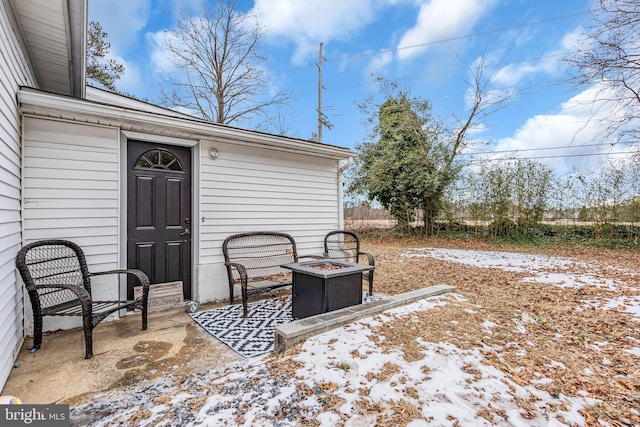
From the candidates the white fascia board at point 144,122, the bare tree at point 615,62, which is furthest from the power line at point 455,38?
the white fascia board at point 144,122

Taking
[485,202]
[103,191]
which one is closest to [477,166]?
[485,202]

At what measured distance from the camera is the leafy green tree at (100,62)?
359 inches

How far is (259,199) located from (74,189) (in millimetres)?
2167

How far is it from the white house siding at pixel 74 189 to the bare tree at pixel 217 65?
8569mm

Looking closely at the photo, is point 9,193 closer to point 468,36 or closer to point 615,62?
point 615,62

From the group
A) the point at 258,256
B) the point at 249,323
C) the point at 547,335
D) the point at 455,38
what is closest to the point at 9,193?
the point at 249,323

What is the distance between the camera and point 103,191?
3.35m

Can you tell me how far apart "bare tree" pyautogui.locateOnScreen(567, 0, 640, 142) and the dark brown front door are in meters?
8.57

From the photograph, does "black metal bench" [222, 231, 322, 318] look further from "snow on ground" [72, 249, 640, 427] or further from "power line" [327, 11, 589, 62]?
"power line" [327, 11, 589, 62]

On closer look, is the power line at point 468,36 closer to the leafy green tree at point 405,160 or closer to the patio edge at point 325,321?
the leafy green tree at point 405,160

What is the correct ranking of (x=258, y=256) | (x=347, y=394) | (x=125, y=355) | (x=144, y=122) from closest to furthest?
(x=347, y=394) < (x=125, y=355) < (x=144, y=122) < (x=258, y=256)

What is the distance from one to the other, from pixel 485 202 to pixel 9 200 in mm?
11277

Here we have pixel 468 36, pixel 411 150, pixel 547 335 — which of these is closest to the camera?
pixel 547 335

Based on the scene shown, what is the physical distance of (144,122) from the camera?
11.0 ft
